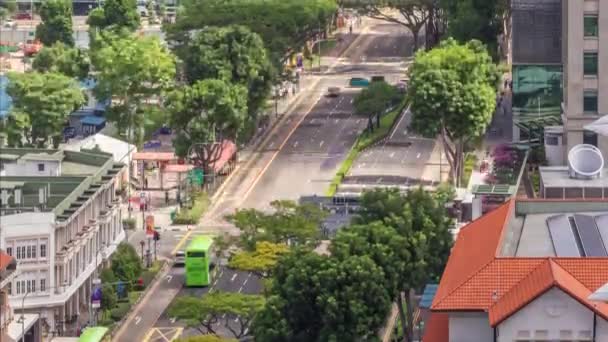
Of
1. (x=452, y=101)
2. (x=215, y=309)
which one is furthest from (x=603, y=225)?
(x=452, y=101)

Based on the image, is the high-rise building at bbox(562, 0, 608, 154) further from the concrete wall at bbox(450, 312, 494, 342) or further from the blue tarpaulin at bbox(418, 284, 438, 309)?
the concrete wall at bbox(450, 312, 494, 342)

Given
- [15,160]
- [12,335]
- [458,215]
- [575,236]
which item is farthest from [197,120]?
[575,236]

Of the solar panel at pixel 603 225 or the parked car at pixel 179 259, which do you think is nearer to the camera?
the solar panel at pixel 603 225

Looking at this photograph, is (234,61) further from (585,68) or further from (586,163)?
(586,163)

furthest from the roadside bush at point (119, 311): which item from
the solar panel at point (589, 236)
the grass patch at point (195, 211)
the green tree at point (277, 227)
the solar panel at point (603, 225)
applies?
the solar panel at point (603, 225)

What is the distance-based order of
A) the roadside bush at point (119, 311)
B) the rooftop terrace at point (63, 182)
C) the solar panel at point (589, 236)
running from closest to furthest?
the solar panel at point (589, 236) < the rooftop terrace at point (63, 182) < the roadside bush at point (119, 311)

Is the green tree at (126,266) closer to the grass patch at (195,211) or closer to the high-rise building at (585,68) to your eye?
the grass patch at (195,211)
